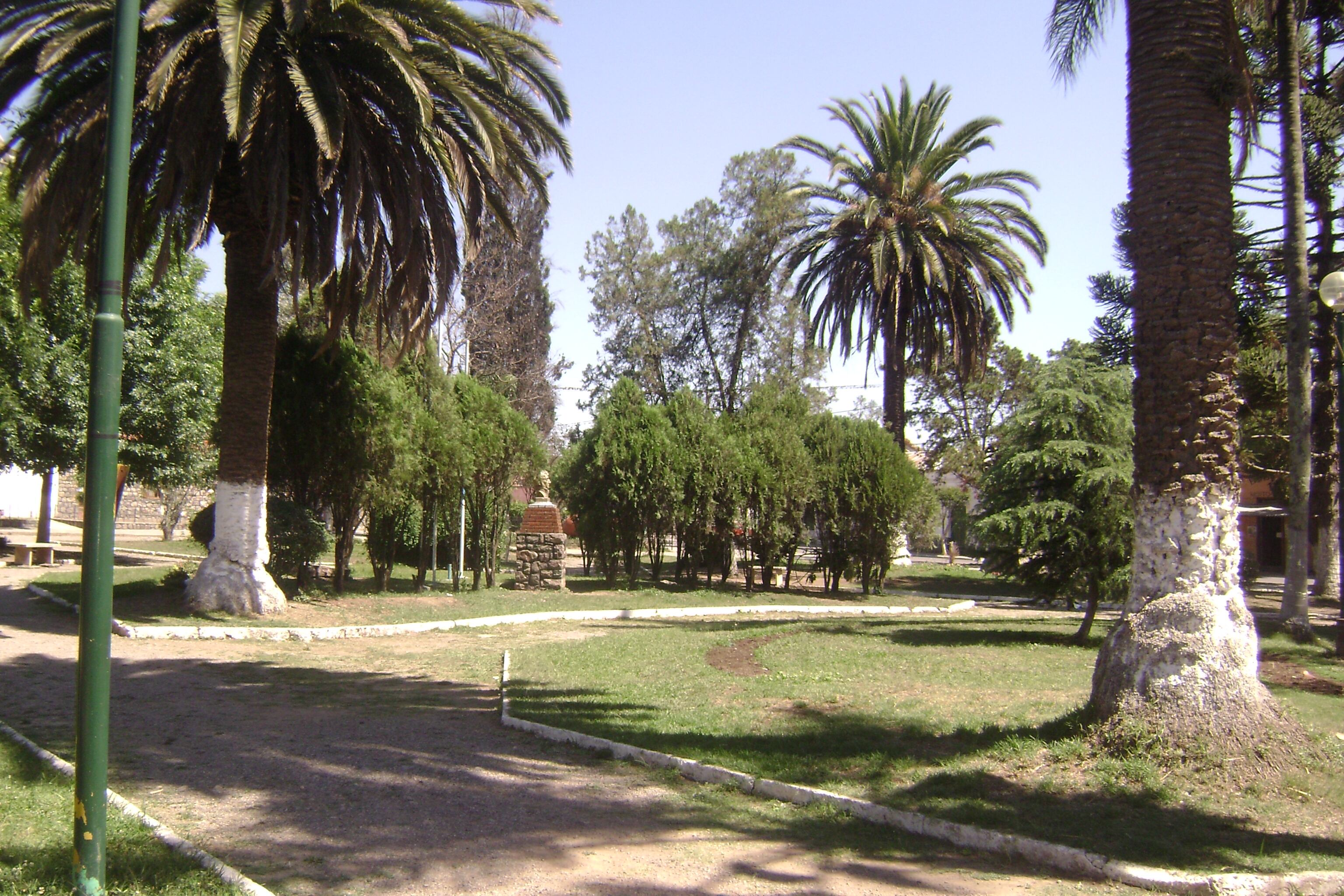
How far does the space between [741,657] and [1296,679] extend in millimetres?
6581

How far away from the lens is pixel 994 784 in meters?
6.85

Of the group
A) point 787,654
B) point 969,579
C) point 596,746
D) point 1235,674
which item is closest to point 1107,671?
point 1235,674

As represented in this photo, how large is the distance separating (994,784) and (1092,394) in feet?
28.5

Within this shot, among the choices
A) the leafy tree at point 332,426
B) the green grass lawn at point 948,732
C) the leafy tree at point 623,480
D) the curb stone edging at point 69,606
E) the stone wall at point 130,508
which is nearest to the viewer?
the green grass lawn at point 948,732

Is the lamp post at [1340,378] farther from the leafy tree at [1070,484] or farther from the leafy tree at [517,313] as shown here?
the leafy tree at [517,313]

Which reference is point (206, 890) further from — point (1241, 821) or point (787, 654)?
point (787, 654)

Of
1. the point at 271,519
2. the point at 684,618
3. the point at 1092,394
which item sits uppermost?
the point at 1092,394

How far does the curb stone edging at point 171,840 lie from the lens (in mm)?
4637

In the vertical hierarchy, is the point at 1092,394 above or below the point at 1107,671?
above

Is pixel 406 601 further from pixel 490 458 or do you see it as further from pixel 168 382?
pixel 168 382

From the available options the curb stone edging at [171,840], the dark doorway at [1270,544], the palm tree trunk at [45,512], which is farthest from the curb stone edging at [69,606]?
the dark doorway at [1270,544]

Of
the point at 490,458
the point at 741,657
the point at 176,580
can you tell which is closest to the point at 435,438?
the point at 490,458

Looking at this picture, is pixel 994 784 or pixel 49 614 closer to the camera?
pixel 994 784

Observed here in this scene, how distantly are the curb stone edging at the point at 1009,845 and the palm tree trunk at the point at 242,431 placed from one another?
28.1 feet
